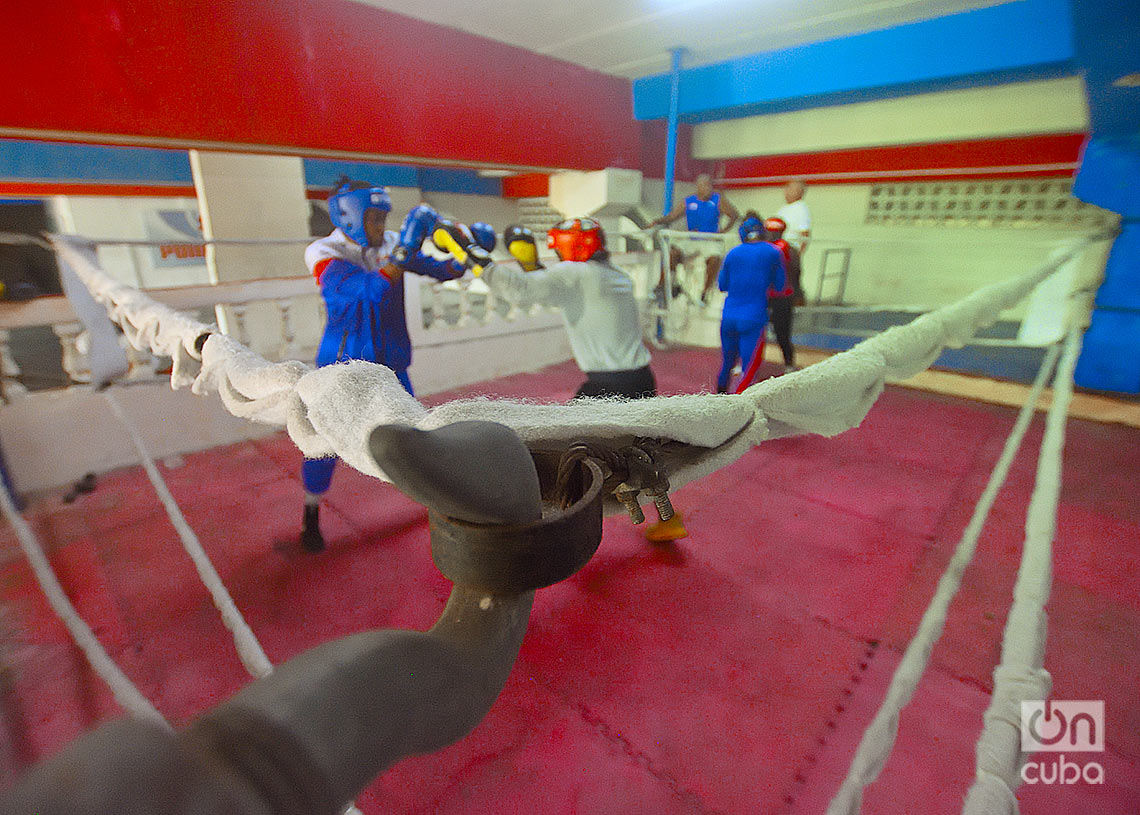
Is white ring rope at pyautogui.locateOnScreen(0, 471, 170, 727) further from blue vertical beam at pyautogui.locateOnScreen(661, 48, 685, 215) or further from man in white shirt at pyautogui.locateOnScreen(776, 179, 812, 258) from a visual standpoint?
blue vertical beam at pyautogui.locateOnScreen(661, 48, 685, 215)

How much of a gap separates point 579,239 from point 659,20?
274 cm

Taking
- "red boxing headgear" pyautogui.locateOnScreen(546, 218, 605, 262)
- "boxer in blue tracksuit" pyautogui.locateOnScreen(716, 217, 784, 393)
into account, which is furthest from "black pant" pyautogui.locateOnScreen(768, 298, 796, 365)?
"red boxing headgear" pyautogui.locateOnScreen(546, 218, 605, 262)

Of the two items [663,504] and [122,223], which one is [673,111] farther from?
[122,223]

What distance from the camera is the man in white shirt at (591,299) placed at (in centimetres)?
211

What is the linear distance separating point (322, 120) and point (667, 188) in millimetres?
3513

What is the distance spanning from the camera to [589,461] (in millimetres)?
513

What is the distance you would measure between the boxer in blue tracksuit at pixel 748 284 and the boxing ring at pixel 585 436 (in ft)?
7.10

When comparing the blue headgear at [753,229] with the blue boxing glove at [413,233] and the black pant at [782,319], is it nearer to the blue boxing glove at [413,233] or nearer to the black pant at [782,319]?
the black pant at [782,319]

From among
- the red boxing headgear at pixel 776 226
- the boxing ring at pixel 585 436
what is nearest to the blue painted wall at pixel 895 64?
the red boxing headgear at pixel 776 226

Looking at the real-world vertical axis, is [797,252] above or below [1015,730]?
above

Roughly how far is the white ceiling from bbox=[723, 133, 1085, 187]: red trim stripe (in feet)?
9.49

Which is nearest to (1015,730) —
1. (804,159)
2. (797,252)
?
(797,252)

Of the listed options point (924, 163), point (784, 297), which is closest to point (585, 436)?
point (784, 297)

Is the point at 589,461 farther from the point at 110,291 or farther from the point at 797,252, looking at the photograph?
the point at 797,252
